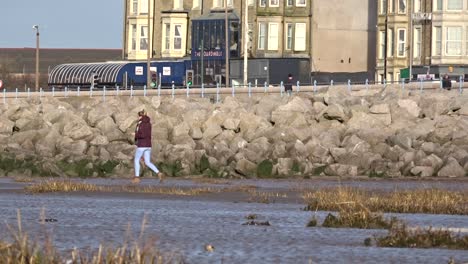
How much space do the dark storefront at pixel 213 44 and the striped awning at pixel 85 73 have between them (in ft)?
17.3

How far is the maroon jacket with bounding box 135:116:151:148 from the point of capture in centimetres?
3131

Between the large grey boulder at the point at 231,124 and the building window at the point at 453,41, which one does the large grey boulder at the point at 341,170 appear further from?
the building window at the point at 453,41

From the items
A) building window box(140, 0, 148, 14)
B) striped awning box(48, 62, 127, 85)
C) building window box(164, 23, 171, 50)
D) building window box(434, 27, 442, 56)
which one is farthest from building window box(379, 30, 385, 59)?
building window box(140, 0, 148, 14)

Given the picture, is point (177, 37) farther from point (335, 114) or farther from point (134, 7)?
point (335, 114)

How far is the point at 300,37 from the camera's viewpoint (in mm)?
91125

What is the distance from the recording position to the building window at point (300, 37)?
90.8m

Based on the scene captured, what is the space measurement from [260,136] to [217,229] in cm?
2674

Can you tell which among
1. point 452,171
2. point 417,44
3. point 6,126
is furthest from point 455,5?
point 452,171

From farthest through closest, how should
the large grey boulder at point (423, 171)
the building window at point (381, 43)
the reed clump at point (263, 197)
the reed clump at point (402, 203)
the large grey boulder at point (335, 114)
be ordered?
the building window at point (381, 43) < the large grey boulder at point (335, 114) < the large grey boulder at point (423, 171) < the reed clump at point (263, 197) < the reed clump at point (402, 203)

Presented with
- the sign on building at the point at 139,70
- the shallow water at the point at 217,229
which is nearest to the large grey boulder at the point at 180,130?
the shallow water at the point at 217,229

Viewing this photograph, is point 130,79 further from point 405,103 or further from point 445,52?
point 405,103

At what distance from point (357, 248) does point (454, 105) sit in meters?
32.9

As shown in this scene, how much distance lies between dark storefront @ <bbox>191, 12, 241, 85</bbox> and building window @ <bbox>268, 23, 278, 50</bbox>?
205cm

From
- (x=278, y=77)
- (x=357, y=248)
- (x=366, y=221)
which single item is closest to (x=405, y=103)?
(x=366, y=221)
